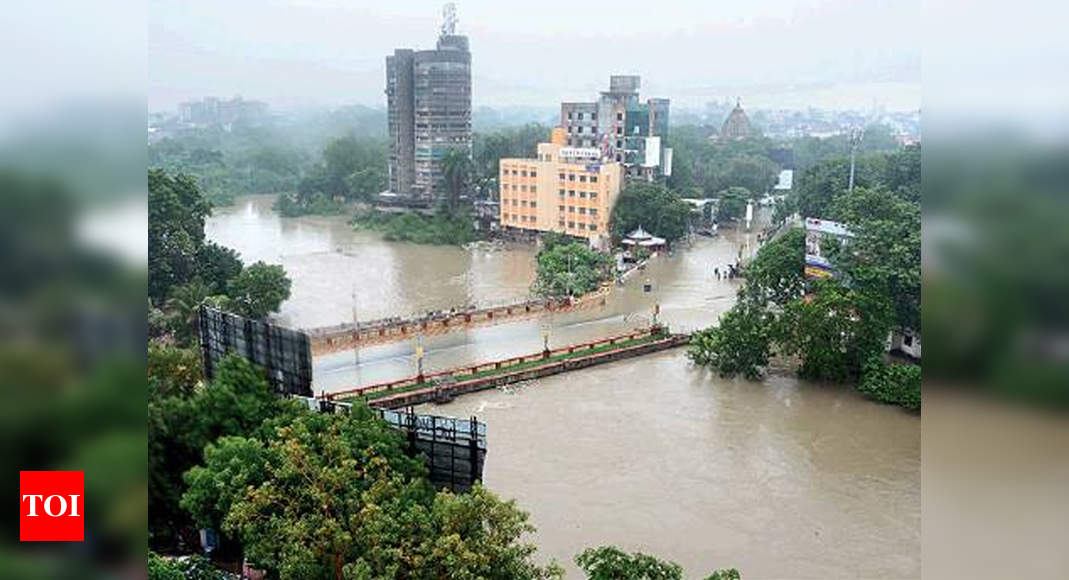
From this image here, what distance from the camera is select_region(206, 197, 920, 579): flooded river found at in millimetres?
5262

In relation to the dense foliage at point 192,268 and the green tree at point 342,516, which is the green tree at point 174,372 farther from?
the dense foliage at point 192,268

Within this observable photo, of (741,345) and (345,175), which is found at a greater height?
(345,175)

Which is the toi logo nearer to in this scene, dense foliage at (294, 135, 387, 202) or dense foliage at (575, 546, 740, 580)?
dense foliage at (575, 546, 740, 580)

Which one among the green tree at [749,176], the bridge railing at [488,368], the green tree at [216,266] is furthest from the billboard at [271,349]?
the green tree at [749,176]

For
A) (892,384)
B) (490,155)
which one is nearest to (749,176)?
(490,155)

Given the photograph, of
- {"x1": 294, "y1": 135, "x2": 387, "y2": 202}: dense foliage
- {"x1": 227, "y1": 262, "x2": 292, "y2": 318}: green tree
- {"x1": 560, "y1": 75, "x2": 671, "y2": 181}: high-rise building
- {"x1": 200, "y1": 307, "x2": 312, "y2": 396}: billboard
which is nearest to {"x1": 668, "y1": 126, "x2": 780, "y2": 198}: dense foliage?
{"x1": 560, "y1": 75, "x2": 671, "y2": 181}: high-rise building

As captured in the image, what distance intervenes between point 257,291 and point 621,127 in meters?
10.1

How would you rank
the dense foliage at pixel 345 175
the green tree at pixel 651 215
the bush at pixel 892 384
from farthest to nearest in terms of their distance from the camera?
the dense foliage at pixel 345 175 < the green tree at pixel 651 215 < the bush at pixel 892 384

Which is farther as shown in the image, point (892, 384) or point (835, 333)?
point (835, 333)

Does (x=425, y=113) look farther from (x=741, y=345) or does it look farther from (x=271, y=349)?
(x=271, y=349)

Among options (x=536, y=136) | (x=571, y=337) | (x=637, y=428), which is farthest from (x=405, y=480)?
(x=536, y=136)

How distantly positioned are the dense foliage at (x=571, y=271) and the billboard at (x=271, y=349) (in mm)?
6023

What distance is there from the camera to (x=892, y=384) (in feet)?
24.3

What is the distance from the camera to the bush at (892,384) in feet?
23.9
